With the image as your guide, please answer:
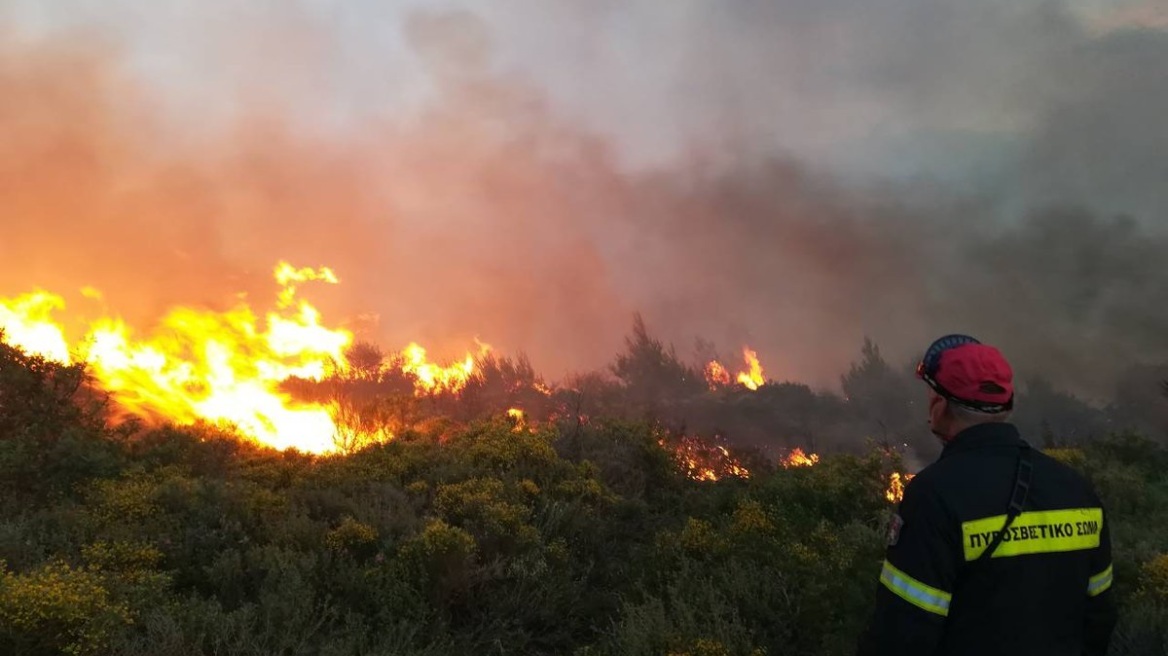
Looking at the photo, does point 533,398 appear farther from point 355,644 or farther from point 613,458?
point 355,644

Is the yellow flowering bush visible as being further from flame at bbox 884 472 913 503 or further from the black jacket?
flame at bbox 884 472 913 503

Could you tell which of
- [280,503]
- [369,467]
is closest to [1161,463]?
[369,467]

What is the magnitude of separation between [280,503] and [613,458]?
717 cm

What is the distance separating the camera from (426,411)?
23.6 metres

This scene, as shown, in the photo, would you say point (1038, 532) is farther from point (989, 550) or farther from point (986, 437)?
point (986, 437)

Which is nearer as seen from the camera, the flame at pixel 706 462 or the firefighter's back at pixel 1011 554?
the firefighter's back at pixel 1011 554

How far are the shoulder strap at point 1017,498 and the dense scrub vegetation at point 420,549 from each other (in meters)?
3.36

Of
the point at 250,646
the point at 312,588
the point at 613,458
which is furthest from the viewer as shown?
the point at 613,458

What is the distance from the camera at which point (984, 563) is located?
226 cm

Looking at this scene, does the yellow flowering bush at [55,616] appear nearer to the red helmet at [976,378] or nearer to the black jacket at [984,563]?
the black jacket at [984,563]

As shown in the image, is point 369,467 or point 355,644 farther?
point 369,467

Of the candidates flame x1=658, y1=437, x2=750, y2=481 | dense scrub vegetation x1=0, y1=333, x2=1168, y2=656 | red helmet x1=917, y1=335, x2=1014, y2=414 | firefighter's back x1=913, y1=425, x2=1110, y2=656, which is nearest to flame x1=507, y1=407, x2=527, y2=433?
dense scrub vegetation x1=0, y1=333, x2=1168, y2=656

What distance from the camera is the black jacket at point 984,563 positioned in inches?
88.7

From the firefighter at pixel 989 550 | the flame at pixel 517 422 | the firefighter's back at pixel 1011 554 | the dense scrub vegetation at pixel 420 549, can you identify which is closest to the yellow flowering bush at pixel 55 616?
the dense scrub vegetation at pixel 420 549
